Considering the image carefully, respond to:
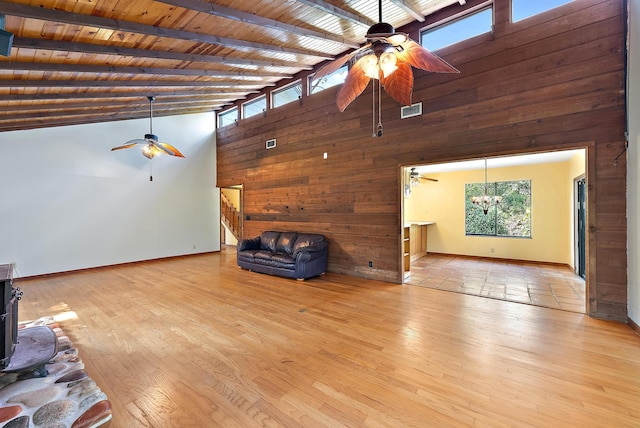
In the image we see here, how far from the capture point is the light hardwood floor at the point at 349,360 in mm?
1845

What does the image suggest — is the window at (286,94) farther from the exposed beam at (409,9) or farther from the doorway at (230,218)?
the doorway at (230,218)

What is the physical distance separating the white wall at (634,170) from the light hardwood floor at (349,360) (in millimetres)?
476

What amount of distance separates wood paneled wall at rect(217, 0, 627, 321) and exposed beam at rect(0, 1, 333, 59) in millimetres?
2250

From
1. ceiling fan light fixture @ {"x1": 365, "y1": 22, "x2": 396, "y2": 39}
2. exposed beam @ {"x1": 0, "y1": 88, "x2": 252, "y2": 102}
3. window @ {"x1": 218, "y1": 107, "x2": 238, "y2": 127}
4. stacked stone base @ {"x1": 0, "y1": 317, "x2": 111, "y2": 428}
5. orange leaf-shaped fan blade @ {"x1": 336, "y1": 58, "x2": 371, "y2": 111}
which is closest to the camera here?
stacked stone base @ {"x1": 0, "y1": 317, "x2": 111, "y2": 428}

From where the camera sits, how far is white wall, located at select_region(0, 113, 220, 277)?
5.79m

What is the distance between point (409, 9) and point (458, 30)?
98cm

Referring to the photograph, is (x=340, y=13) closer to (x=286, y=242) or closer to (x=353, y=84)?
(x=353, y=84)

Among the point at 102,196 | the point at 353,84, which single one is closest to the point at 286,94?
the point at 353,84

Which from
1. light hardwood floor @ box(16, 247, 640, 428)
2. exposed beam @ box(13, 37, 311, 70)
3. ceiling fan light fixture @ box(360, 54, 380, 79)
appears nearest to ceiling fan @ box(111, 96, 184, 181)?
exposed beam @ box(13, 37, 311, 70)

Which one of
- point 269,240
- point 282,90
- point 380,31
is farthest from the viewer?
point 282,90

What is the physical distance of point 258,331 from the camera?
3.11m

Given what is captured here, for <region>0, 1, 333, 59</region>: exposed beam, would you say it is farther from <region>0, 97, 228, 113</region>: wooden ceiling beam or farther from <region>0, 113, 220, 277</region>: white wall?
<region>0, 113, 220, 277</region>: white wall

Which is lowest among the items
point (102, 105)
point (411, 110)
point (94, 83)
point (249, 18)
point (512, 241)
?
point (512, 241)

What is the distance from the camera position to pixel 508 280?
17.1ft
